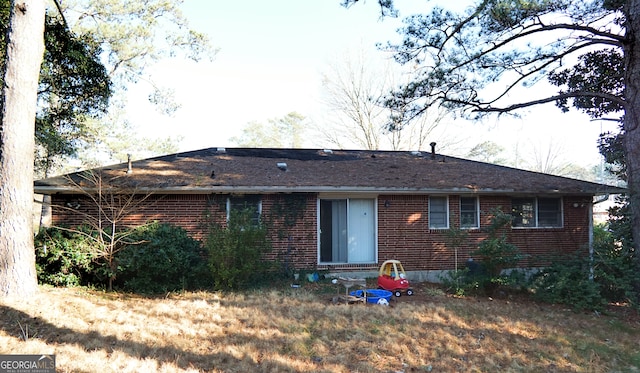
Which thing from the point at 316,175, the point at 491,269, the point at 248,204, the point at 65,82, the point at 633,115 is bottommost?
the point at 491,269

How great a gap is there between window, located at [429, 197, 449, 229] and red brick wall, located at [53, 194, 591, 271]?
19 cm

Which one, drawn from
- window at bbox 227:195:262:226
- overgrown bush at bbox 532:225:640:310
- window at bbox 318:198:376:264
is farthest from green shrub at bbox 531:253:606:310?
window at bbox 227:195:262:226

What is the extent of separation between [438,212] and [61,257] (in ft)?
31.7

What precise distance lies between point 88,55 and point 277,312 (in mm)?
10036

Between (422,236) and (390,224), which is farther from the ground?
(390,224)

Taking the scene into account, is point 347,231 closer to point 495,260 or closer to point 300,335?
point 495,260

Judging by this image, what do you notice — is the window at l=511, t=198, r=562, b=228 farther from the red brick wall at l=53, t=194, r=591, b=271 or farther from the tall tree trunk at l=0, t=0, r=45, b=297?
the tall tree trunk at l=0, t=0, r=45, b=297

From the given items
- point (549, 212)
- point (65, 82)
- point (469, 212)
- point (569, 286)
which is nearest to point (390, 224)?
point (469, 212)

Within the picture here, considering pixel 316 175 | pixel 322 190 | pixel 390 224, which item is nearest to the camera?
pixel 322 190

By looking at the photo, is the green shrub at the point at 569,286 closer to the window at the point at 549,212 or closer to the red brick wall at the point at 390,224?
the red brick wall at the point at 390,224

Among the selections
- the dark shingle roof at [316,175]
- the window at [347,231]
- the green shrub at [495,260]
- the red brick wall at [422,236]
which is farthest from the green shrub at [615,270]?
the window at [347,231]

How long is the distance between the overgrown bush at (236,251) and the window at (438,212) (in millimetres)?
5096

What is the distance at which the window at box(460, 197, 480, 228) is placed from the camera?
11703 mm

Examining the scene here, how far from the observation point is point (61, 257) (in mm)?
8438
